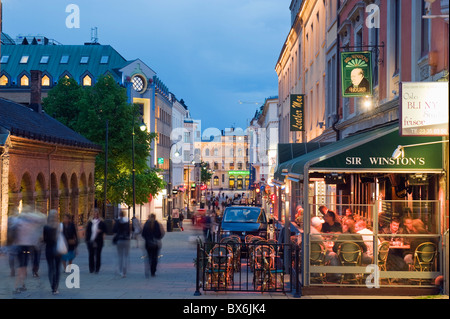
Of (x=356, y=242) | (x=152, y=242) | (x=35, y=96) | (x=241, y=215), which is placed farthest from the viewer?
(x=35, y=96)

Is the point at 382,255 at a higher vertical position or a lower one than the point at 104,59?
lower

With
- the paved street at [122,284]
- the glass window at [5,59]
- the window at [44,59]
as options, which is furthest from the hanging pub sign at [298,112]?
the glass window at [5,59]

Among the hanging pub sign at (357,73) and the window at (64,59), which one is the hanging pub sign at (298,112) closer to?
the hanging pub sign at (357,73)

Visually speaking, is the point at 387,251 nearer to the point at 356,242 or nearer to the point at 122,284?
the point at 356,242

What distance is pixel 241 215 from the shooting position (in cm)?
2762

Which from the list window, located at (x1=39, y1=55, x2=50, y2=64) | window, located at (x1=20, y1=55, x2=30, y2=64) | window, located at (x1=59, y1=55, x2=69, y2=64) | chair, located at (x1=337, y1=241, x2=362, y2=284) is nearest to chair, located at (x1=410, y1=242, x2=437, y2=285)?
chair, located at (x1=337, y1=241, x2=362, y2=284)

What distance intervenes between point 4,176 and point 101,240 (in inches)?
Result: 346

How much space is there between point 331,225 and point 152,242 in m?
5.27

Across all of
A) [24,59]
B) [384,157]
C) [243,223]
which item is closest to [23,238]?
[384,157]

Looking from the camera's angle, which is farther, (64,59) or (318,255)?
(64,59)

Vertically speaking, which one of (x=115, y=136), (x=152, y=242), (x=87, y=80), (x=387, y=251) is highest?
(x=87, y=80)

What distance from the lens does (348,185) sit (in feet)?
88.1

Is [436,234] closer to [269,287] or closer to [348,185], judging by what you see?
[269,287]
